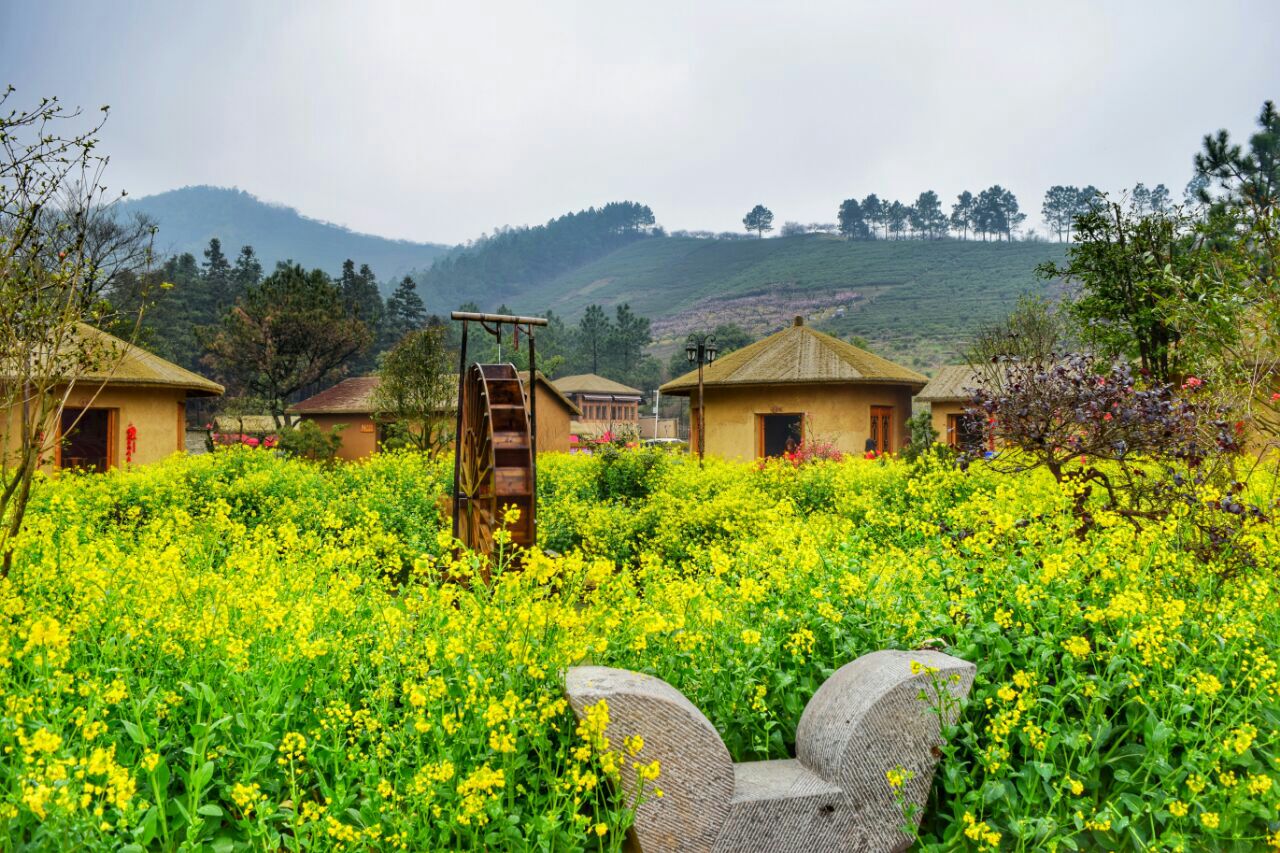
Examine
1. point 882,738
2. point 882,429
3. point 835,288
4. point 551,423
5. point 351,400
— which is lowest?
point 882,738

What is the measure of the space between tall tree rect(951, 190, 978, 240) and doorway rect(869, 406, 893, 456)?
80.8 m

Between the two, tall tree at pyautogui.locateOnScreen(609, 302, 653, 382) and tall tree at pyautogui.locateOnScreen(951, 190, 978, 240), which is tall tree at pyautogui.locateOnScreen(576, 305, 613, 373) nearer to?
tall tree at pyautogui.locateOnScreen(609, 302, 653, 382)

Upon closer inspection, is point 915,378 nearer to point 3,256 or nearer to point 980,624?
point 980,624

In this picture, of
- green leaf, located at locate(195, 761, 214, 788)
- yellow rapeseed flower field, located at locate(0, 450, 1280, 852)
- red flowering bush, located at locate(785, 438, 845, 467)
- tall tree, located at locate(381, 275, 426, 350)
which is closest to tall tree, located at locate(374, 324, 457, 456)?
red flowering bush, located at locate(785, 438, 845, 467)

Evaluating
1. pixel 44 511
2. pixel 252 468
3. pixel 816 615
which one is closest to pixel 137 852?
pixel 816 615

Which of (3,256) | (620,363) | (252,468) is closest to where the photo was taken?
(3,256)

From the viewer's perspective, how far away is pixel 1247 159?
16.2 m

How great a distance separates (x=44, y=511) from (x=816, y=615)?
8.00m

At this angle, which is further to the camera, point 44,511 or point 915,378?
point 915,378

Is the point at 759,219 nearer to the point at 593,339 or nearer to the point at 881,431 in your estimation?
the point at 593,339

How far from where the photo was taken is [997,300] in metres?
66.2

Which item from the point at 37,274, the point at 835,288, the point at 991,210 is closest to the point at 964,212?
the point at 991,210

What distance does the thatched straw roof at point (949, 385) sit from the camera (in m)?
22.4

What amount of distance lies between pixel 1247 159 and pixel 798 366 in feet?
31.4
